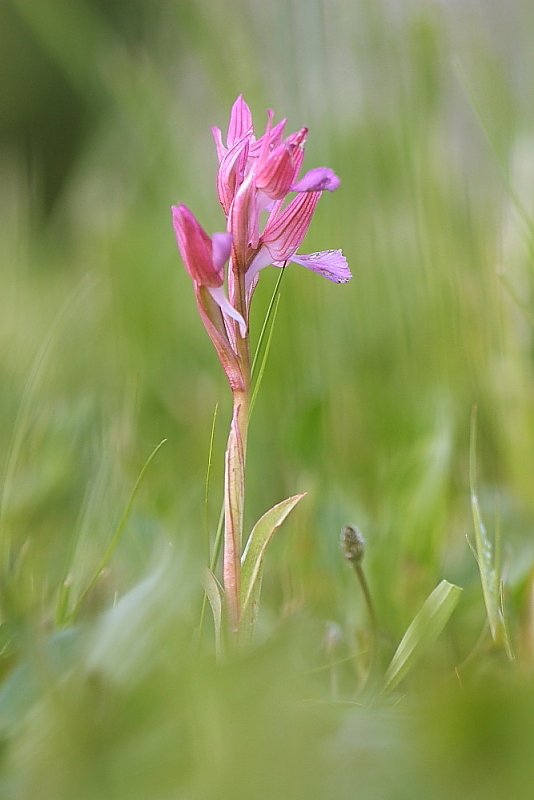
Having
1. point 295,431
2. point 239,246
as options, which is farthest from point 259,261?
point 295,431

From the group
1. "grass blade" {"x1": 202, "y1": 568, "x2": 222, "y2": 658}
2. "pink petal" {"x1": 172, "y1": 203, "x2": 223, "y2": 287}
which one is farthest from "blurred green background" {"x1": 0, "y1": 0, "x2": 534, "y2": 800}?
"pink petal" {"x1": 172, "y1": 203, "x2": 223, "y2": 287}

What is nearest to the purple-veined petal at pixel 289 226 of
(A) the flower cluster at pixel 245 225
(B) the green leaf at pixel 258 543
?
(A) the flower cluster at pixel 245 225

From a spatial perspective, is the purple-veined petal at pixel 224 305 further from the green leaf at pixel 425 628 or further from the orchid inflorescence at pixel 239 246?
the green leaf at pixel 425 628

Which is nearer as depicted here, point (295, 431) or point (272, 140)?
point (272, 140)

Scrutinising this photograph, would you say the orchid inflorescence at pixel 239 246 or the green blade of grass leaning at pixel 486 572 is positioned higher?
the orchid inflorescence at pixel 239 246

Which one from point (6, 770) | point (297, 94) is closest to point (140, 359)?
point (297, 94)

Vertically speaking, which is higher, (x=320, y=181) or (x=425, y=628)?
(x=320, y=181)

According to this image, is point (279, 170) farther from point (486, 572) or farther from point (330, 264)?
point (486, 572)
